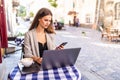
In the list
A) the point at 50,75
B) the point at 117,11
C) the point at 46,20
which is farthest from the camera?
the point at 117,11

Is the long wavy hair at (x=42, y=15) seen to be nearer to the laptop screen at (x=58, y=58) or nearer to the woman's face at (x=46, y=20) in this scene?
the woman's face at (x=46, y=20)

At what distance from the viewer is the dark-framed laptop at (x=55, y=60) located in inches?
65.6

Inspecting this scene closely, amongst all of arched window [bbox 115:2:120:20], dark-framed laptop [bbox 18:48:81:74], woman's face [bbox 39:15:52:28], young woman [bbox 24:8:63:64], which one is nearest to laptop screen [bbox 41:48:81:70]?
dark-framed laptop [bbox 18:48:81:74]

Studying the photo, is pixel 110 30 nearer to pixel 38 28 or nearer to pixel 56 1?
pixel 38 28

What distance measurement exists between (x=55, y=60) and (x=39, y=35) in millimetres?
661

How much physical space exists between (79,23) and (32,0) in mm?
14756

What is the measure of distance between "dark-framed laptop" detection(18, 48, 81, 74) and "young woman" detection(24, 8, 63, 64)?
0.35 metres

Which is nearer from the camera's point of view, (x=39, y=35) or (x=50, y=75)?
(x=50, y=75)

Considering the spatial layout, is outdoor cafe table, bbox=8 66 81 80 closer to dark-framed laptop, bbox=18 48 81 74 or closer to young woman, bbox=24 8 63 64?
dark-framed laptop, bbox=18 48 81 74

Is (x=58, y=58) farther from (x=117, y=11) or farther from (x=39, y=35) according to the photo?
(x=117, y=11)

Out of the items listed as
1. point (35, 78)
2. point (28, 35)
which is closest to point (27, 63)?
point (35, 78)

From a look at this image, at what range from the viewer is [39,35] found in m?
2.35

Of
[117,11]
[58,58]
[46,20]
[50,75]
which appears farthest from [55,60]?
[117,11]

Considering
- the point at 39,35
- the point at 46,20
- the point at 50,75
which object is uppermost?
the point at 46,20
